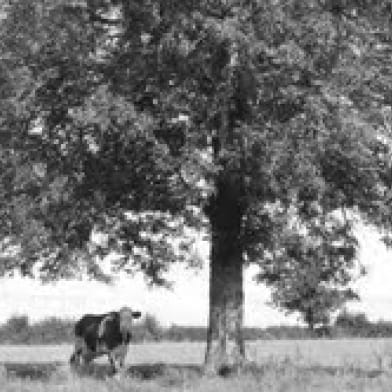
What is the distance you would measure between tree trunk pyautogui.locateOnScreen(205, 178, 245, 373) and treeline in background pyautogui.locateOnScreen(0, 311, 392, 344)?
40216 millimetres

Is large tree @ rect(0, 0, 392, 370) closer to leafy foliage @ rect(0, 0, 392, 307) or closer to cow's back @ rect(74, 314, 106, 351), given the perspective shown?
leafy foliage @ rect(0, 0, 392, 307)

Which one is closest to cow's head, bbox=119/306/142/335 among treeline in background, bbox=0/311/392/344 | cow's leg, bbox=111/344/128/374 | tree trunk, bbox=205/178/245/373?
cow's leg, bbox=111/344/128/374

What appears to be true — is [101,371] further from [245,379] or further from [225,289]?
[245,379]

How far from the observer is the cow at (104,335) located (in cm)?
3744

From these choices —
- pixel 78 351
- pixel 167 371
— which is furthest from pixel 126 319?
pixel 167 371

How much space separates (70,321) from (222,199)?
4797 cm

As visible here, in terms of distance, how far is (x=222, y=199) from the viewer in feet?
112

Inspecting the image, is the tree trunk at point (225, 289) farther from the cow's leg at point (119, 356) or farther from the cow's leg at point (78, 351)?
the cow's leg at point (78, 351)

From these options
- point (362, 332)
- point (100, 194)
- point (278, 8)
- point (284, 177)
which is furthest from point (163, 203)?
point (362, 332)

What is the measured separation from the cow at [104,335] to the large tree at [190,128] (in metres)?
2.69

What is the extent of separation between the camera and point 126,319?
38.2 m

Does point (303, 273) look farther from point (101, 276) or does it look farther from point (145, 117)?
point (145, 117)

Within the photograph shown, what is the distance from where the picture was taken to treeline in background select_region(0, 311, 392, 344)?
77.1 meters

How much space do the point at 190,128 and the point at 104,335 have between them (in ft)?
32.3
